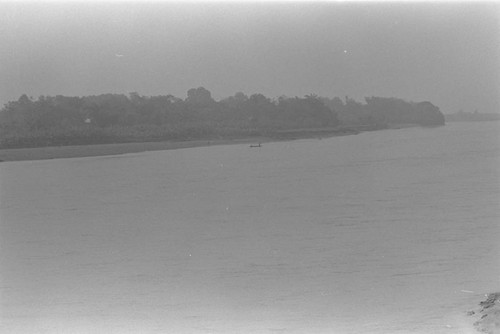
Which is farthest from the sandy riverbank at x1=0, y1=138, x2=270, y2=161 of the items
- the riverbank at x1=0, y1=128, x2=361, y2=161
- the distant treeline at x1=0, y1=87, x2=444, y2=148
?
the distant treeline at x1=0, y1=87, x2=444, y2=148

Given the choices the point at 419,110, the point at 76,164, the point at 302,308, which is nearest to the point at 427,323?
the point at 302,308

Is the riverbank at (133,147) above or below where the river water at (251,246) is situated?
above

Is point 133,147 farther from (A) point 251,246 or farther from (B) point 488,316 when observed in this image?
(B) point 488,316

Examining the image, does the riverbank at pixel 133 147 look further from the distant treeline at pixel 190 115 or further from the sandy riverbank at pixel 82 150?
the distant treeline at pixel 190 115

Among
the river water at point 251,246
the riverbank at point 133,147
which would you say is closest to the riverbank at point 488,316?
the river water at point 251,246

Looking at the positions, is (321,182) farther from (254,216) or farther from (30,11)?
(30,11)

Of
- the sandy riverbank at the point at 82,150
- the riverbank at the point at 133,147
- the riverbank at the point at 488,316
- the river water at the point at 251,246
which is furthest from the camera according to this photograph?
the sandy riverbank at the point at 82,150
